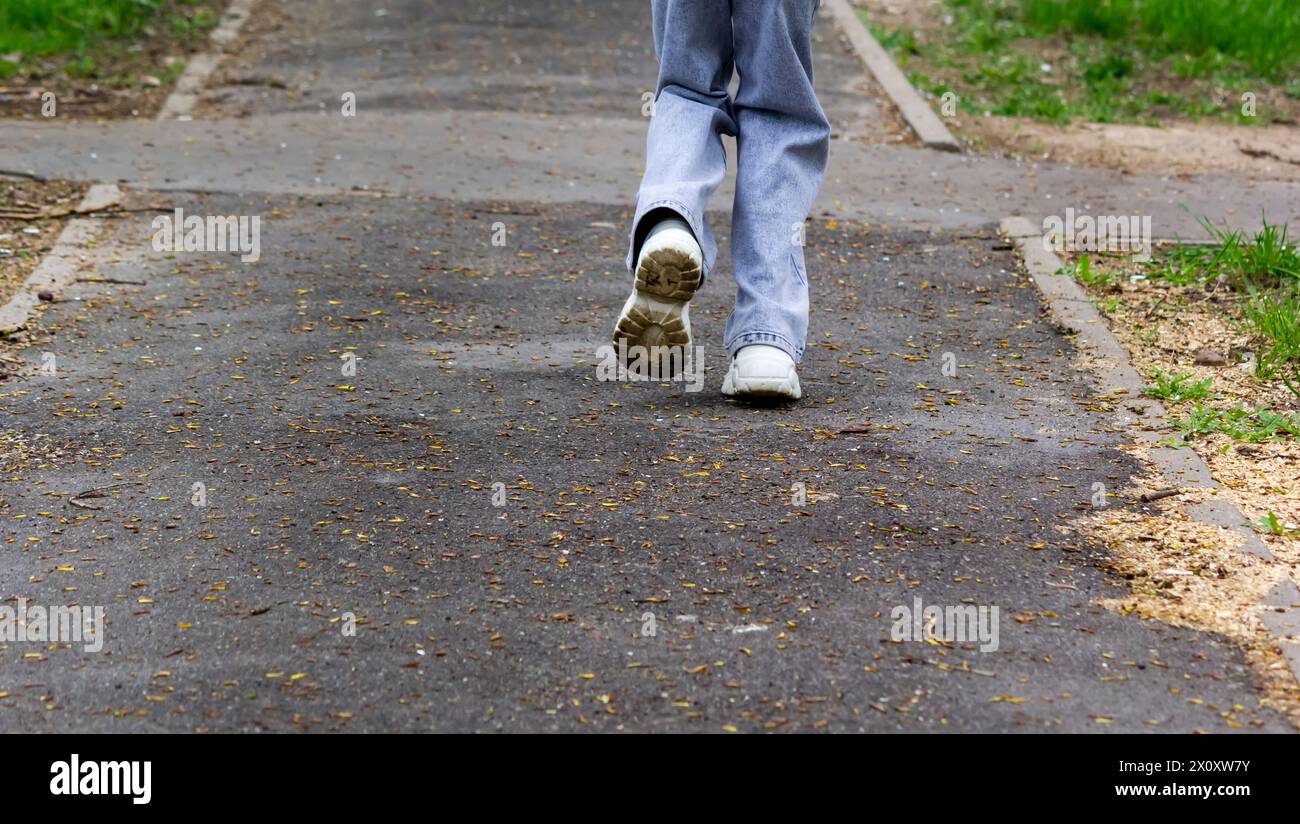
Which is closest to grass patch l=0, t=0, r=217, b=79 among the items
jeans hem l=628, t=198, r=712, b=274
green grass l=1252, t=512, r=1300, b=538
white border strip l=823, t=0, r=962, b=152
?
white border strip l=823, t=0, r=962, b=152

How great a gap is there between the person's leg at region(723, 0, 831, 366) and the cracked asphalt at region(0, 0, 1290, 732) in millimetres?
241

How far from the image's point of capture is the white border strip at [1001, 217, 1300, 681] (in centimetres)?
289

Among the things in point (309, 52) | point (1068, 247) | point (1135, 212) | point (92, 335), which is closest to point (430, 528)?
point (92, 335)

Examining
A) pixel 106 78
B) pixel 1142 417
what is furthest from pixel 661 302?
pixel 106 78

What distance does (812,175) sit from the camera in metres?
4.11

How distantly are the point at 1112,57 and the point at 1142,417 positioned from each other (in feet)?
19.2

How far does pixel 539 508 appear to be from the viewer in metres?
3.30

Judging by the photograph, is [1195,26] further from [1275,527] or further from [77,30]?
[1275,527]

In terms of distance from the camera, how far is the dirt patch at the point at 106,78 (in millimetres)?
7750

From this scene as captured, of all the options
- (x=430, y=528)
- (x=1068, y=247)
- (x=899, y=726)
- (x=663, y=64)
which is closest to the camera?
(x=899, y=726)

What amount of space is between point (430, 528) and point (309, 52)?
270 inches

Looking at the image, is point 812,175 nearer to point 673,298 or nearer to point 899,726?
point 673,298

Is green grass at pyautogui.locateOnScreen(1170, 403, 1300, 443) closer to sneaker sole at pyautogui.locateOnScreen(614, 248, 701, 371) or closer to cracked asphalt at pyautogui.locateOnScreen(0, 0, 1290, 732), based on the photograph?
cracked asphalt at pyautogui.locateOnScreen(0, 0, 1290, 732)

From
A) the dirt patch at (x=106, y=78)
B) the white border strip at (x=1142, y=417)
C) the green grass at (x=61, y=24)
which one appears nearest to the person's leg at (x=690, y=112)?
the white border strip at (x=1142, y=417)
